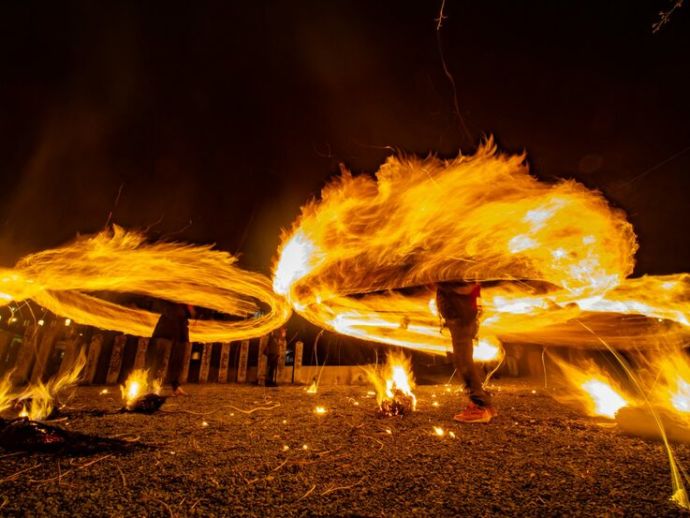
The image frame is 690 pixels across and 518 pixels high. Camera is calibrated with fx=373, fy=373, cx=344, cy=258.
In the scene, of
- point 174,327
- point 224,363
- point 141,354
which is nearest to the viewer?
point 174,327

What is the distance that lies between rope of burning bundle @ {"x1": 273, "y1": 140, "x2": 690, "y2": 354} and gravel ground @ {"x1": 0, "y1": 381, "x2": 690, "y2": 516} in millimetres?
2225

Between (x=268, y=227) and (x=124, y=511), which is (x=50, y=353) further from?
(x=124, y=511)

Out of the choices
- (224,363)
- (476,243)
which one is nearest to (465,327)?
(476,243)

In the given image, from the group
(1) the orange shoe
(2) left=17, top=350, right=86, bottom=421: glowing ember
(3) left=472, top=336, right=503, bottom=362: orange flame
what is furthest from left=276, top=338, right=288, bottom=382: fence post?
(1) the orange shoe

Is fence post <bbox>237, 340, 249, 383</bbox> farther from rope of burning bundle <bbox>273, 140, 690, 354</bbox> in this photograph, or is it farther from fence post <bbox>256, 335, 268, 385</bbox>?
rope of burning bundle <bbox>273, 140, 690, 354</bbox>

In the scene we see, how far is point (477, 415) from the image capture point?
4.28m

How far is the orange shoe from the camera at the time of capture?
13.9 feet

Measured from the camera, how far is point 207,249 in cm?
727

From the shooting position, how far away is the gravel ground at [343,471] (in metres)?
2.05

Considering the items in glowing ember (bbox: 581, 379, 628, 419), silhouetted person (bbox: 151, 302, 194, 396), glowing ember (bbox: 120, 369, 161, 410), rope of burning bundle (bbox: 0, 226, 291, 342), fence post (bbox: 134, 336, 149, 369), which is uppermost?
rope of burning bundle (bbox: 0, 226, 291, 342)

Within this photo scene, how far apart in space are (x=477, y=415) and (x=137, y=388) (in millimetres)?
5047

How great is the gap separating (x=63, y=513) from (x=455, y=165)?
5.35m

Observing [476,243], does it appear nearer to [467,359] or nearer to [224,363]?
[467,359]

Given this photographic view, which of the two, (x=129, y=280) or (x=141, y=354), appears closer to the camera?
(x=129, y=280)
